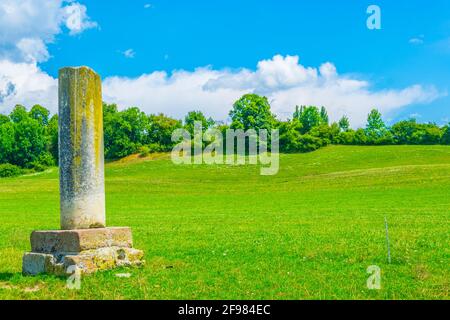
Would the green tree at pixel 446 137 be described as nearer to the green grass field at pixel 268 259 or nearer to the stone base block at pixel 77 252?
the green grass field at pixel 268 259

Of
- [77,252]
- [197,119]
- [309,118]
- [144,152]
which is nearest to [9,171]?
[144,152]

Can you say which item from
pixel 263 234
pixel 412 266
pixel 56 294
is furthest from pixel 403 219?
pixel 56 294

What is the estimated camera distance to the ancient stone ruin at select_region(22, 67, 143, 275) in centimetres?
1248

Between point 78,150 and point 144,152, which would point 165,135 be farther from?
point 78,150

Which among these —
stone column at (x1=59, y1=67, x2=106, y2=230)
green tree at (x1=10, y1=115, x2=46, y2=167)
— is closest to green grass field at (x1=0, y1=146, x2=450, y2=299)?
stone column at (x1=59, y1=67, x2=106, y2=230)

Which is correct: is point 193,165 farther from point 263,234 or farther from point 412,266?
point 412,266

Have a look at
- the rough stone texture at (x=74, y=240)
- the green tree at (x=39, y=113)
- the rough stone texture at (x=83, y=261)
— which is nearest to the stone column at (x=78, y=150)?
the rough stone texture at (x=74, y=240)

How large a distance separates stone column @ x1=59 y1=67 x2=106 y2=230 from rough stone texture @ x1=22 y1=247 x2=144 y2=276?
0.74 m

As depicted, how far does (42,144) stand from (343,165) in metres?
74.6

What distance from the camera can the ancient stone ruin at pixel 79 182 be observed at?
491 inches

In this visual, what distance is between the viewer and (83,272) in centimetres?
1197

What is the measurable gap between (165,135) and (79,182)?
387ft

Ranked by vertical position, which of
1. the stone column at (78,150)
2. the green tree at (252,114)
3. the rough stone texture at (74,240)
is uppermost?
the green tree at (252,114)
